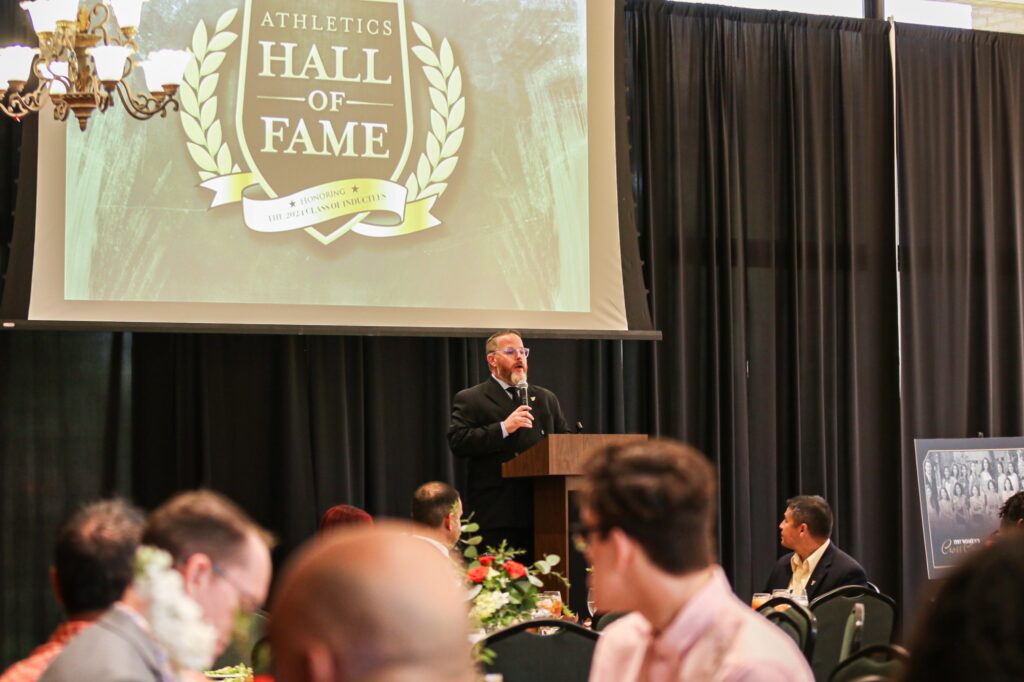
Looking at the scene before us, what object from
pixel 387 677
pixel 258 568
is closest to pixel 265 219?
pixel 258 568

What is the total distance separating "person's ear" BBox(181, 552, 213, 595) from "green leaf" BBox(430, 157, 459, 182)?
5425 millimetres

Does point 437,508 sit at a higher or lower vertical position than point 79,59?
lower

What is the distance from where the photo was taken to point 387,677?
869mm

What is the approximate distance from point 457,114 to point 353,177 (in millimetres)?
714

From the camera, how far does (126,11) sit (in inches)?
192

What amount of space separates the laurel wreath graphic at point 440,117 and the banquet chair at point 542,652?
14.2 ft

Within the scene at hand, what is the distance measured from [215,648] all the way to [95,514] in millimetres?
553

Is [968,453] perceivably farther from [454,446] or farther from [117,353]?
[117,353]

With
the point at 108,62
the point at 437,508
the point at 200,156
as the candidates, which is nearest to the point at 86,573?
the point at 437,508

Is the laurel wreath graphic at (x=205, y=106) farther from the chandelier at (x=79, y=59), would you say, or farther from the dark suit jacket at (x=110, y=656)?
the dark suit jacket at (x=110, y=656)

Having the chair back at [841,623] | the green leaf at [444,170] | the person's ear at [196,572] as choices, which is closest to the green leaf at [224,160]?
the green leaf at [444,170]

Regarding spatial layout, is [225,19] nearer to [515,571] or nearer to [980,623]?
[515,571]

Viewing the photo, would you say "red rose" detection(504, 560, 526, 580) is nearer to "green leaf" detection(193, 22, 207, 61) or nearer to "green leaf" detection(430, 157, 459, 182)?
"green leaf" detection(430, 157, 459, 182)

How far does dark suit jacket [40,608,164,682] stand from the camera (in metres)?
1.89
